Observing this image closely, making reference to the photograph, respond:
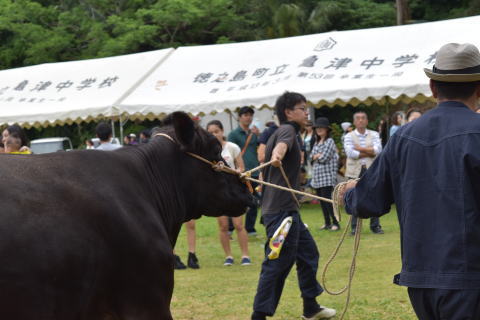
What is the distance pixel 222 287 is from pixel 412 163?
19.8 ft

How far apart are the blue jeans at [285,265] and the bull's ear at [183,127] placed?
230 centimetres

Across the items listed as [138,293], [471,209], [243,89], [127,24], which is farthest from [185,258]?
[127,24]

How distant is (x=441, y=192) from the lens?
3434mm

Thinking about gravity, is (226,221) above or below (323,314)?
below

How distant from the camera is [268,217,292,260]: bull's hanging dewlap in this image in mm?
6766

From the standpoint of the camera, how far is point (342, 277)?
Result: 9484 millimetres

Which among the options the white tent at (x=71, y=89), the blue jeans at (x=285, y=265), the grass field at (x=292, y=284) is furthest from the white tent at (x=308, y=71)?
the blue jeans at (x=285, y=265)

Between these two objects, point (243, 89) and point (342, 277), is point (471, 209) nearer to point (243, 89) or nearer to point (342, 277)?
point (342, 277)

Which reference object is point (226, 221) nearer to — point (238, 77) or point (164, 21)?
point (238, 77)

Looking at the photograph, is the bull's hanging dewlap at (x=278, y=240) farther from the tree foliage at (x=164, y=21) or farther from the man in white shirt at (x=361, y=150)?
the tree foliage at (x=164, y=21)

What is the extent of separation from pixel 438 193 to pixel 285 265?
353 centimetres

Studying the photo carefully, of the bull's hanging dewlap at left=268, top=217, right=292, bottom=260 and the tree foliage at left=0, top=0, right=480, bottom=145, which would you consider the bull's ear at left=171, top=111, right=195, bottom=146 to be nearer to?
the bull's hanging dewlap at left=268, top=217, right=292, bottom=260

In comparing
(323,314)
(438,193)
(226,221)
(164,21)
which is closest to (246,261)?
(226,221)

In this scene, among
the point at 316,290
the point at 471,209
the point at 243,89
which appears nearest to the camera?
the point at 471,209
